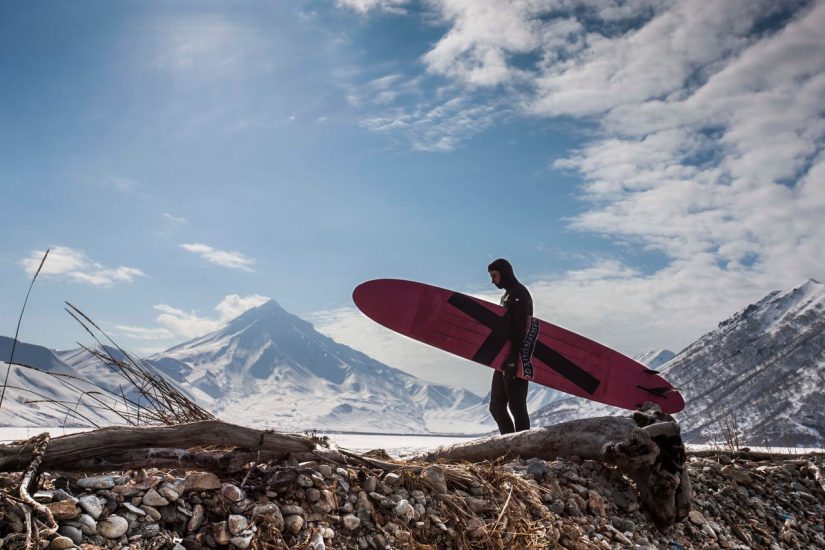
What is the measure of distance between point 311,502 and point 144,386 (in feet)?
6.33

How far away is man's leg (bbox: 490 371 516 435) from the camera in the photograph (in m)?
7.75

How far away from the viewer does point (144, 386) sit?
14.5 ft

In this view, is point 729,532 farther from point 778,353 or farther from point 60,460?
point 778,353

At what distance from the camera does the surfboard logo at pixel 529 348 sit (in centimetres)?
861

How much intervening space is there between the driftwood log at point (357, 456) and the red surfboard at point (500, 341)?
3355 millimetres

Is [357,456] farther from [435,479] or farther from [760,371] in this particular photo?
[760,371]

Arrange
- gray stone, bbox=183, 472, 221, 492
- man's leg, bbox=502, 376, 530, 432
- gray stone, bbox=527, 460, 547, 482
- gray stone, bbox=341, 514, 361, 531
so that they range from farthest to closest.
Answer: man's leg, bbox=502, 376, 530, 432 → gray stone, bbox=527, 460, 547, 482 → gray stone, bbox=341, 514, 361, 531 → gray stone, bbox=183, 472, 221, 492

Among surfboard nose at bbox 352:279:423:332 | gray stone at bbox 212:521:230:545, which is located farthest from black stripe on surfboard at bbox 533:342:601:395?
gray stone at bbox 212:521:230:545

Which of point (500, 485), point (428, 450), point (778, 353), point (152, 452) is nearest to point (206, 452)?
point (152, 452)

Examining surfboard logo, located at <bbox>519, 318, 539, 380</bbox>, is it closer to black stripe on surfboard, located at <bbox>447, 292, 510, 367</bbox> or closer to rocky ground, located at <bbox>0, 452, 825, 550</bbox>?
black stripe on surfboard, located at <bbox>447, 292, 510, 367</bbox>

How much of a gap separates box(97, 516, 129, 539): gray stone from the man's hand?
583 centimetres

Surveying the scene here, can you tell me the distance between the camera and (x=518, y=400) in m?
7.69

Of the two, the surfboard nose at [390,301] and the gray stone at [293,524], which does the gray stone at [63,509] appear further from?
the surfboard nose at [390,301]

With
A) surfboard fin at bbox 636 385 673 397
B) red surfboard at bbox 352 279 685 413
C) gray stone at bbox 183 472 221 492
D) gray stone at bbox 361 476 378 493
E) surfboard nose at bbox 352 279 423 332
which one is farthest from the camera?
surfboard nose at bbox 352 279 423 332
